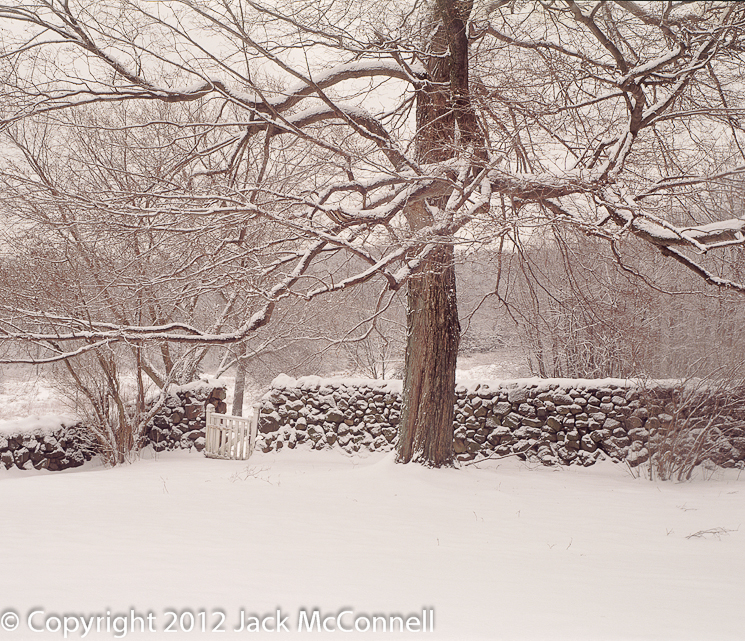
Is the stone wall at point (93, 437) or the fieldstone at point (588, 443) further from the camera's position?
the stone wall at point (93, 437)

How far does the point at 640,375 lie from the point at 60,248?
30.2ft

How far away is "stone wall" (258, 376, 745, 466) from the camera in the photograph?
329 inches

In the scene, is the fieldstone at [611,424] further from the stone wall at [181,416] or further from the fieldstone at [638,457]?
the stone wall at [181,416]

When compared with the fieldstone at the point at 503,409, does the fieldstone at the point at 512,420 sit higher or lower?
lower

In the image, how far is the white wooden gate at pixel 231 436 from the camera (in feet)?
33.4

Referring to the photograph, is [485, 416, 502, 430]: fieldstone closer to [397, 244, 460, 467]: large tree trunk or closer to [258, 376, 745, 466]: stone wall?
[258, 376, 745, 466]: stone wall

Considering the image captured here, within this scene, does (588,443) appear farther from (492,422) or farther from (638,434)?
(492,422)

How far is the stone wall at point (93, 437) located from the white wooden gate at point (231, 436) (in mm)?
910

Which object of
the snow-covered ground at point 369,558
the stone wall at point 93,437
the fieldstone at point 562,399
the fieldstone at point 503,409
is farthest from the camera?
the stone wall at point 93,437

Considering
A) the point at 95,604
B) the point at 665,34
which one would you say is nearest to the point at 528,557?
the point at 95,604

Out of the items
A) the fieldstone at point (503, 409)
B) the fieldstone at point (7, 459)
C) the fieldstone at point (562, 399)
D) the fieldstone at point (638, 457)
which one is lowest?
the fieldstone at point (7, 459)


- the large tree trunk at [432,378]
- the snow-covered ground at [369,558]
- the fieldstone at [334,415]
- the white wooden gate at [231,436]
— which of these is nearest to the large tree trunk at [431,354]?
the large tree trunk at [432,378]

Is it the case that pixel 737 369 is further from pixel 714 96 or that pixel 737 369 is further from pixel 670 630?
pixel 670 630

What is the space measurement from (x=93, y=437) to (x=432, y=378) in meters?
6.90
